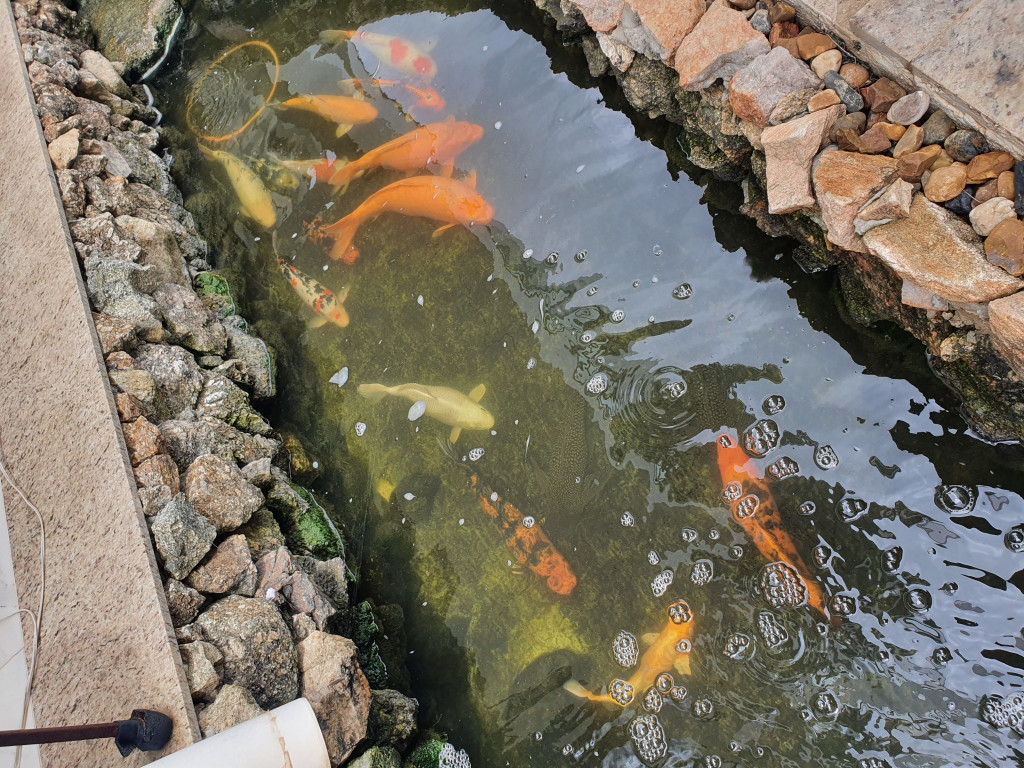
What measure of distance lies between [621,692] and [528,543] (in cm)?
90

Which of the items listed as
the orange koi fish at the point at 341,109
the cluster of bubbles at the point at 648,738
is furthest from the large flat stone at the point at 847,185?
the orange koi fish at the point at 341,109

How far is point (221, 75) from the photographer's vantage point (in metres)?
5.79

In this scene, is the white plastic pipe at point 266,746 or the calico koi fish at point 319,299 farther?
the calico koi fish at point 319,299

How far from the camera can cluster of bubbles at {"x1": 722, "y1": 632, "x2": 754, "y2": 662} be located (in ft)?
11.2

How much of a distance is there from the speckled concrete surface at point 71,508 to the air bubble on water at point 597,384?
94.7 inches

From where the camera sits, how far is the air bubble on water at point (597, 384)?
13.1 ft

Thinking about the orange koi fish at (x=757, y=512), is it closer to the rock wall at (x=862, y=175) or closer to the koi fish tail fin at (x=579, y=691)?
the rock wall at (x=862, y=175)

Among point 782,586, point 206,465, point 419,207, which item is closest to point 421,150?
point 419,207

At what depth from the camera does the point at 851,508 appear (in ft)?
11.2

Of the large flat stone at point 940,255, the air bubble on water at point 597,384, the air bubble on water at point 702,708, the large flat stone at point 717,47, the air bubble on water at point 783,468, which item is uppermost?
the large flat stone at point 717,47

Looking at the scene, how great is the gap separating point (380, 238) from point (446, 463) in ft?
5.59

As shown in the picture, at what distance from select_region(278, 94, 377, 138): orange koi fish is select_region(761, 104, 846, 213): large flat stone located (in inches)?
121

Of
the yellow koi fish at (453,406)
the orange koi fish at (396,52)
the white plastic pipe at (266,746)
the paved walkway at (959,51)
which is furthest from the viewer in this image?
the orange koi fish at (396,52)

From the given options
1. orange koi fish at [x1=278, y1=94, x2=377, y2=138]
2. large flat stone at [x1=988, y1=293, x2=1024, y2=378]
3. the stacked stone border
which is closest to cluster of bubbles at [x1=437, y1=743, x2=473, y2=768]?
the stacked stone border
